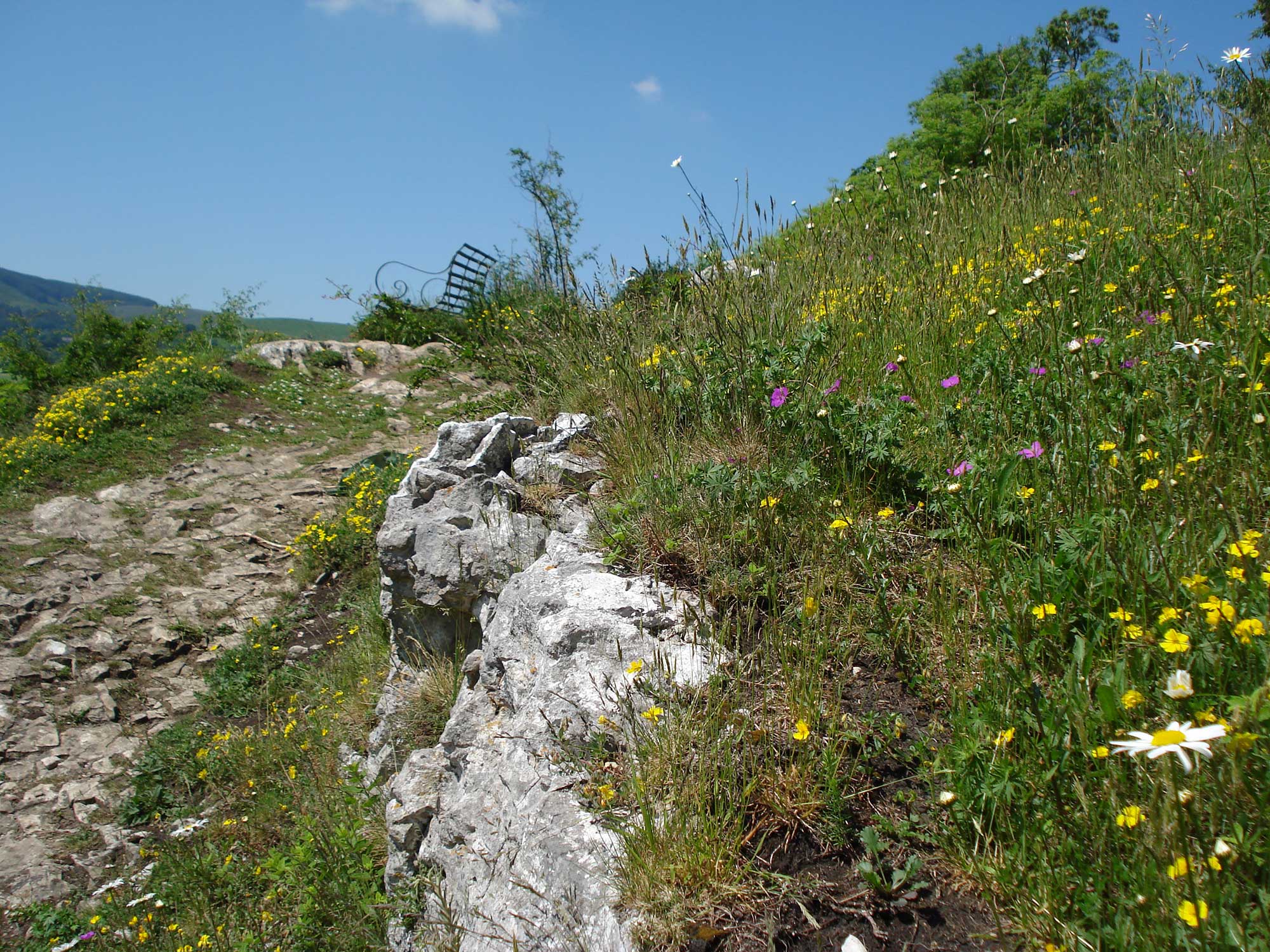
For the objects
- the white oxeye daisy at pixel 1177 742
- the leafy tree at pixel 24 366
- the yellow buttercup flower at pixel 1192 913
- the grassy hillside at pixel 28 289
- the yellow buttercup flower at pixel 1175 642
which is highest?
the grassy hillside at pixel 28 289

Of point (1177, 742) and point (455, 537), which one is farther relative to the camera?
point (455, 537)

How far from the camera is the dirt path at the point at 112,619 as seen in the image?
4688 millimetres

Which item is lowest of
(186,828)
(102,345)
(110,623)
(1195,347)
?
(186,828)

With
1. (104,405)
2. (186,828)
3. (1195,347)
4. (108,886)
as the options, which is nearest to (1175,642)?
(1195,347)

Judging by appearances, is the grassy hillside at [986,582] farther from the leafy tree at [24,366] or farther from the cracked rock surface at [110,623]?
the leafy tree at [24,366]

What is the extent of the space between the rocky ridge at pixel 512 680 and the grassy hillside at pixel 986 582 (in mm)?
182

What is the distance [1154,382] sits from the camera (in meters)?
2.46

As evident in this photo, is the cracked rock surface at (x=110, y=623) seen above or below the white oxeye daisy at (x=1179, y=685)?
below

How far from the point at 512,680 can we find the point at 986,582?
191cm

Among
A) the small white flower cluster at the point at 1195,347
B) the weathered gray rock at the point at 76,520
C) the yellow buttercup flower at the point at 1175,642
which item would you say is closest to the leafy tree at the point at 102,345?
the weathered gray rock at the point at 76,520

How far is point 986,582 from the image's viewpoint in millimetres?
2305

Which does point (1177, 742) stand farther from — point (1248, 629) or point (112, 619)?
point (112, 619)

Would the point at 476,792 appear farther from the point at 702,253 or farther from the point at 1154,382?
the point at 702,253

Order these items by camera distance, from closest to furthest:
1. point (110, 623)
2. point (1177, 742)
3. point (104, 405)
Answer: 1. point (1177, 742)
2. point (110, 623)
3. point (104, 405)
